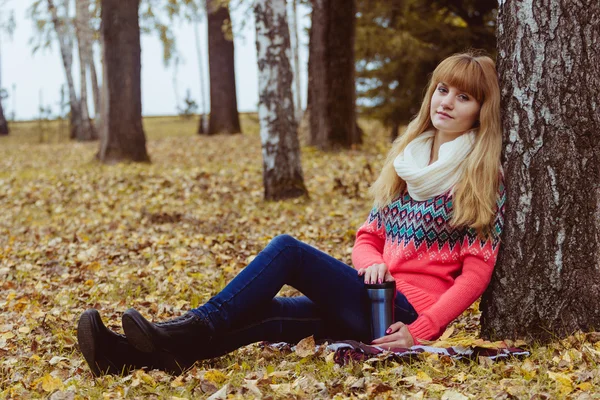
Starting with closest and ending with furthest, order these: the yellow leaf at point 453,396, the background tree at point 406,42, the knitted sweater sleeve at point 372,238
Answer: the yellow leaf at point 453,396 → the knitted sweater sleeve at point 372,238 → the background tree at point 406,42

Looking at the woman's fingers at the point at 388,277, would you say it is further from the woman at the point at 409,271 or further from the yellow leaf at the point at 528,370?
the yellow leaf at the point at 528,370

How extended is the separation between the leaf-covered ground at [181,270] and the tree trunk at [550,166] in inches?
8.8

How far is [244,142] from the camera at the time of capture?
602 inches

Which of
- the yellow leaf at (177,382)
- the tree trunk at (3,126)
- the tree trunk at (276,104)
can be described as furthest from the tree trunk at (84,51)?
the yellow leaf at (177,382)

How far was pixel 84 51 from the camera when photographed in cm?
2041

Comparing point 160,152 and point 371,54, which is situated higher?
point 371,54

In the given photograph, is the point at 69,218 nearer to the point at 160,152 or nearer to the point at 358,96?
the point at 160,152

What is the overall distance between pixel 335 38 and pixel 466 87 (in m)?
8.71

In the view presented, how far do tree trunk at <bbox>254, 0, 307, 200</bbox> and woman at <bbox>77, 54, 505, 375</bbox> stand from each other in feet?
15.6

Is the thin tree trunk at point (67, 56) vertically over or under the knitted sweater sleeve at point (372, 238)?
over

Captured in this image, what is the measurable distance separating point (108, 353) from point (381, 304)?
131cm

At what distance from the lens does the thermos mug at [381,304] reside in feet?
10.0

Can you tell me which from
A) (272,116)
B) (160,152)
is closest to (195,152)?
(160,152)

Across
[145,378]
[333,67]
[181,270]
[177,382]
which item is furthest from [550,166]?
[333,67]
